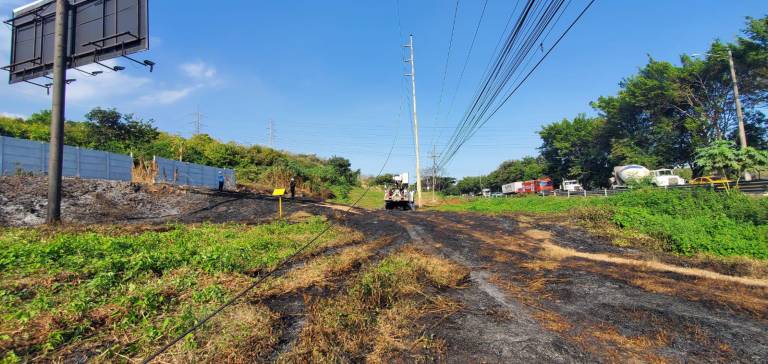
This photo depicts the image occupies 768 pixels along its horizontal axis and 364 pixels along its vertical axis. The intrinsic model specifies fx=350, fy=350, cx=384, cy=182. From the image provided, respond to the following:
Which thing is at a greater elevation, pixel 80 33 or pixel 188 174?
pixel 80 33

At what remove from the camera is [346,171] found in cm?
6150

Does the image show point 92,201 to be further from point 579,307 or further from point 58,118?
point 579,307

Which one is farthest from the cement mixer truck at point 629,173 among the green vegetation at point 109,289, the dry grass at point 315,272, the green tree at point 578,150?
the green vegetation at point 109,289

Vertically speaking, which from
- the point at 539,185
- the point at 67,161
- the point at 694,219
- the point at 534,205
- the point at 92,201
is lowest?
the point at 694,219

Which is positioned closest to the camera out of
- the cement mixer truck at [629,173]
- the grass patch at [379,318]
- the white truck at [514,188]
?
the grass patch at [379,318]

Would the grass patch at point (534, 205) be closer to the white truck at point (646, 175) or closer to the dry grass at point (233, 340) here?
the white truck at point (646, 175)

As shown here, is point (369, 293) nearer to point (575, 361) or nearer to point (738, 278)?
point (575, 361)

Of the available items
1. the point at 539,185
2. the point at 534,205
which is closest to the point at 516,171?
the point at 539,185

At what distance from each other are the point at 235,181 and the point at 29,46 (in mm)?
21672

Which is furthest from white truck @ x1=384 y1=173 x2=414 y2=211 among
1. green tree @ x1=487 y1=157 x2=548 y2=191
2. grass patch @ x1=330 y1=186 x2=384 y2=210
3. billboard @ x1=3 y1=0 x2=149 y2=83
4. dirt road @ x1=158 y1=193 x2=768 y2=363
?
green tree @ x1=487 y1=157 x2=548 y2=191

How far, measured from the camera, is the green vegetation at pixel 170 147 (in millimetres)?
33500

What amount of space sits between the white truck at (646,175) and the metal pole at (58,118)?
118ft

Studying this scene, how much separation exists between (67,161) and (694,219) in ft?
101

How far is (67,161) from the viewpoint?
21219 mm
